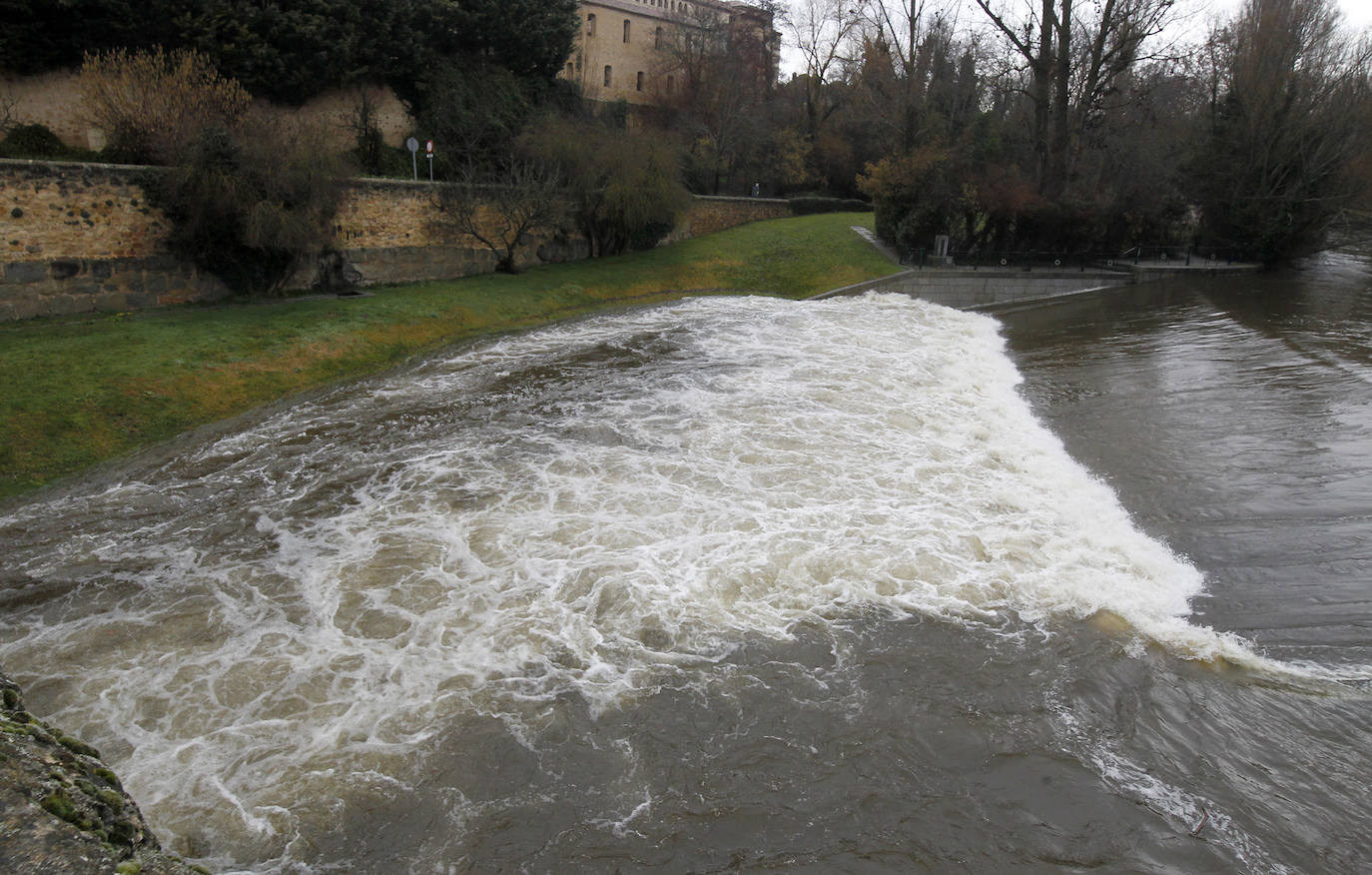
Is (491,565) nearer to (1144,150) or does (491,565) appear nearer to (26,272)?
(26,272)

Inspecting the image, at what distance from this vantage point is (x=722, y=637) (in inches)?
262

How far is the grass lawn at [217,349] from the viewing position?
1034 centimetres

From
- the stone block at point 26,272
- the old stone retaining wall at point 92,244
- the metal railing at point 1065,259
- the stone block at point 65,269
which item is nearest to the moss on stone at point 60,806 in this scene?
the old stone retaining wall at point 92,244

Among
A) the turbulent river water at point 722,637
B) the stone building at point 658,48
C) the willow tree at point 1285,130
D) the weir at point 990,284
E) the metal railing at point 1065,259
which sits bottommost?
the turbulent river water at point 722,637

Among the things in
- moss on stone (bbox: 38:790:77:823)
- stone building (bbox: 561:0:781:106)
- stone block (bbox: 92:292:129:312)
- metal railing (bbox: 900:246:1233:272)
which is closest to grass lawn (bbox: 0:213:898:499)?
stone block (bbox: 92:292:129:312)

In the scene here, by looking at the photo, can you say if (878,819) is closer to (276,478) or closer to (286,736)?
(286,736)

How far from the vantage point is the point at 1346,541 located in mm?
8453

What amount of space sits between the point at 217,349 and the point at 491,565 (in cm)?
920

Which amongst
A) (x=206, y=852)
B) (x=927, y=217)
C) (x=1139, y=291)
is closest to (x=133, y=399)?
(x=206, y=852)

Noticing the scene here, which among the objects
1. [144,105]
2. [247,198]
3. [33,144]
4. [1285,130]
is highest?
[1285,130]

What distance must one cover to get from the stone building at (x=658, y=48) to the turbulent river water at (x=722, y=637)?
38645 mm

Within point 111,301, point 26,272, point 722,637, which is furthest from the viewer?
point 111,301

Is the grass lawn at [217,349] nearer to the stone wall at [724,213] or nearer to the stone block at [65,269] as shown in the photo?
the stone block at [65,269]

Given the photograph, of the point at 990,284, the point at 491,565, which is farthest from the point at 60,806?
the point at 990,284
